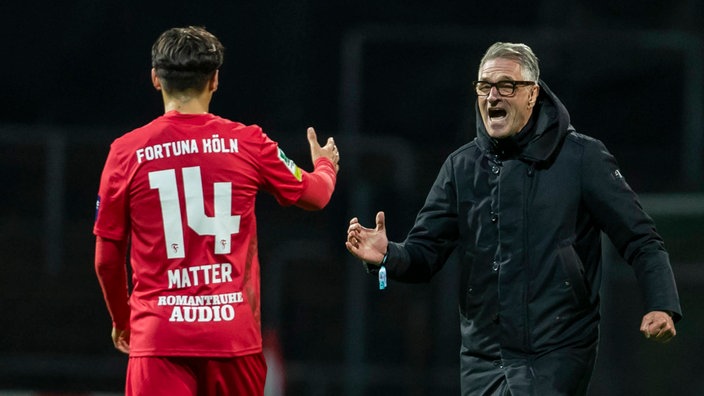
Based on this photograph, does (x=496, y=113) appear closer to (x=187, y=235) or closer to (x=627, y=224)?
(x=627, y=224)

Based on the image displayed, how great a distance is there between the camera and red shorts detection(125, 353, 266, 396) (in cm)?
321

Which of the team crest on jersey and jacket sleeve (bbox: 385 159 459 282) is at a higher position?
the team crest on jersey

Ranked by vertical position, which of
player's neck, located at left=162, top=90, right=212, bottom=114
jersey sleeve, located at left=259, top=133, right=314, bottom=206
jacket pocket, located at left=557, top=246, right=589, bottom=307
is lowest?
jacket pocket, located at left=557, top=246, right=589, bottom=307

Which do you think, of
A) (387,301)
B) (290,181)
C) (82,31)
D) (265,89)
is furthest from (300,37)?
(290,181)

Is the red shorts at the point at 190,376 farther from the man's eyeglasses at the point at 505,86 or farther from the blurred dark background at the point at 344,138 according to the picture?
the blurred dark background at the point at 344,138

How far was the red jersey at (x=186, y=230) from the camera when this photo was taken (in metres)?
3.22

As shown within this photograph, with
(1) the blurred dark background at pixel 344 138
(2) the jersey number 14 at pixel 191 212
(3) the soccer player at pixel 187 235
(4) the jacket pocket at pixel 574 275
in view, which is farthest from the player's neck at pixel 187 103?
(1) the blurred dark background at pixel 344 138

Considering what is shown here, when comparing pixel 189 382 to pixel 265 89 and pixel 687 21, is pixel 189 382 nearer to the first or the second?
pixel 265 89

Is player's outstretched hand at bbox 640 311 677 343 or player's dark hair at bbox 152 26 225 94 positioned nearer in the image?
Answer: player's outstretched hand at bbox 640 311 677 343

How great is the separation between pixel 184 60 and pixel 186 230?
1.43ft

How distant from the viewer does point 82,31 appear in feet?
28.0

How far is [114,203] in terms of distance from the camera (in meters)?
3.27

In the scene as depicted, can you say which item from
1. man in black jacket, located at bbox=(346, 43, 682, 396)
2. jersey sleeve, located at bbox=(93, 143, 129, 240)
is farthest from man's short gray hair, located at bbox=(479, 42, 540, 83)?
jersey sleeve, located at bbox=(93, 143, 129, 240)

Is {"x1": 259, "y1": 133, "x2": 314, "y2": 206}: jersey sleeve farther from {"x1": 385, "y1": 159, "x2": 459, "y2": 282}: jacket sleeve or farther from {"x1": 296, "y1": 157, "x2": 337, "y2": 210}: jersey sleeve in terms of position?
{"x1": 385, "y1": 159, "x2": 459, "y2": 282}: jacket sleeve
